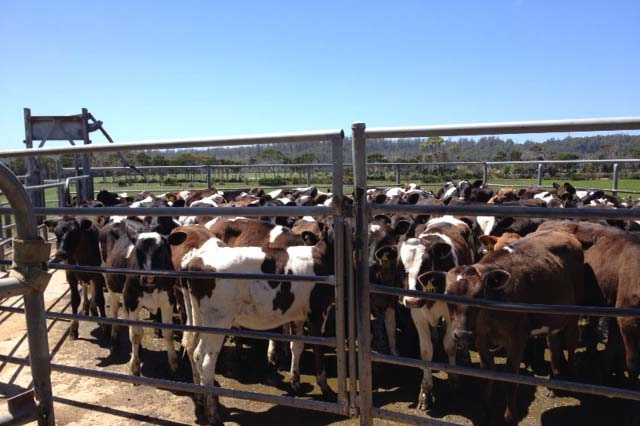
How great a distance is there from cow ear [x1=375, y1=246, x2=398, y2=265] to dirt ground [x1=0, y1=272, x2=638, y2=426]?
1165mm

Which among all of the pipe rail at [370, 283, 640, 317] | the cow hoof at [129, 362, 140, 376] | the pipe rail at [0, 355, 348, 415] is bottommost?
the cow hoof at [129, 362, 140, 376]

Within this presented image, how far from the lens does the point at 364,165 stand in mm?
2660

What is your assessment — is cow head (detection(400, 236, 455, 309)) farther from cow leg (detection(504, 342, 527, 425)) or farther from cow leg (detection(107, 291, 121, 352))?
cow leg (detection(107, 291, 121, 352))

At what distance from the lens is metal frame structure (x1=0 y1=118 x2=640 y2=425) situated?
6.41ft

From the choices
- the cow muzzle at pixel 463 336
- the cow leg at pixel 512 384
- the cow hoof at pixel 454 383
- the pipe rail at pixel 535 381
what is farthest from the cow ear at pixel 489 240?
the pipe rail at pixel 535 381

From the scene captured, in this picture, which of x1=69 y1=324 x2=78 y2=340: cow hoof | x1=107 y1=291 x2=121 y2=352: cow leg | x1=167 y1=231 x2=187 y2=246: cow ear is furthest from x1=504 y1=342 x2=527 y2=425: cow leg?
x1=69 y1=324 x2=78 y2=340: cow hoof

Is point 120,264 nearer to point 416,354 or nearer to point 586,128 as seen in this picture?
point 416,354

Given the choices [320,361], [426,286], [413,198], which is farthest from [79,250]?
[413,198]

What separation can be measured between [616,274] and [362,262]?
3.30 m

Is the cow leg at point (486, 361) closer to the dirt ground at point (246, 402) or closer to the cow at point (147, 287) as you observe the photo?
the dirt ground at point (246, 402)

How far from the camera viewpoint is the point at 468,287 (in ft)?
13.2

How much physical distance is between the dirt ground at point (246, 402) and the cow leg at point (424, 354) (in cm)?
10

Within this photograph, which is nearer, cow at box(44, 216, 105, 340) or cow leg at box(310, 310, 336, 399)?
cow leg at box(310, 310, 336, 399)

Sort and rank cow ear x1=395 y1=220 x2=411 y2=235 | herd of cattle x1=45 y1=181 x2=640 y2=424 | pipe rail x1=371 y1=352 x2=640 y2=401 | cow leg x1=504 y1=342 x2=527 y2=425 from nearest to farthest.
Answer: pipe rail x1=371 y1=352 x2=640 y2=401, cow leg x1=504 y1=342 x2=527 y2=425, herd of cattle x1=45 y1=181 x2=640 y2=424, cow ear x1=395 y1=220 x2=411 y2=235
